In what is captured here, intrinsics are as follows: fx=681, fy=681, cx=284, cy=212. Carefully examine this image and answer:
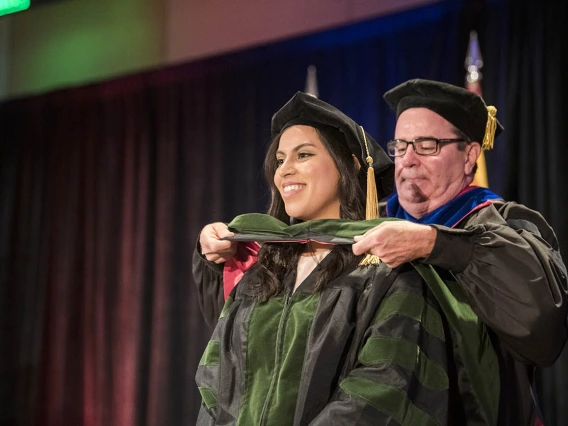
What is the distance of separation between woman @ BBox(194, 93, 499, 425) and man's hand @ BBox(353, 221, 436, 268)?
0.08m

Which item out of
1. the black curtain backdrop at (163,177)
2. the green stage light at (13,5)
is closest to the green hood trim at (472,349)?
the black curtain backdrop at (163,177)

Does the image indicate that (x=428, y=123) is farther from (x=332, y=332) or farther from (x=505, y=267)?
(x=332, y=332)

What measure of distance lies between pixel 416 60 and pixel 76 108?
8.93 ft

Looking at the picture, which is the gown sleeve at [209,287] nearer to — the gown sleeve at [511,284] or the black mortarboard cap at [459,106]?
the gown sleeve at [511,284]

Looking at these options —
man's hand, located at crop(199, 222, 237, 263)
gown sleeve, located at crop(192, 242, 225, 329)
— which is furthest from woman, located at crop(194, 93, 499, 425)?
gown sleeve, located at crop(192, 242, 225, 329)

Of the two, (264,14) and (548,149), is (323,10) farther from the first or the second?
(548,149)

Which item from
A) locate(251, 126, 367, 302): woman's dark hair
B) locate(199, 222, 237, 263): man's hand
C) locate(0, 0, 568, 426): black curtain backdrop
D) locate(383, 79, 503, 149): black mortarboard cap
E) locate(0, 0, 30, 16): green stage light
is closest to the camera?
locate(251, 126, 367, 302): woman's dark hair

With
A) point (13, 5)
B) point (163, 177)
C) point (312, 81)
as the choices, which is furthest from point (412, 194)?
point (13, 5)

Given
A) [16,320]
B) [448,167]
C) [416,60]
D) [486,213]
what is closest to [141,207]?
[16,320]

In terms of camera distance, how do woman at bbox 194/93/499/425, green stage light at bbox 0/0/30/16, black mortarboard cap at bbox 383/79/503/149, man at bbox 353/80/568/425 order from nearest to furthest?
woman at bbox 194/93/499/425 < man at bbox 353/80/568/425 < black mortarboard cap at bbox 383/79/503/149 < green stage light at bbox 0/0/30/16

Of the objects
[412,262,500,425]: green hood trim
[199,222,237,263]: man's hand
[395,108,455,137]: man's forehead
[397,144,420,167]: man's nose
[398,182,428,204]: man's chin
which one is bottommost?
[412,262,500,425]: green hood trim

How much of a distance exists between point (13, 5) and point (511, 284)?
4.79 m

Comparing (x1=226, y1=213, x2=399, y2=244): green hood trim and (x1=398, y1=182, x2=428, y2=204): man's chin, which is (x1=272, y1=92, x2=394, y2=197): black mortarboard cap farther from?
(x1=398, y1=182, x2=428, y2=204): man's chin

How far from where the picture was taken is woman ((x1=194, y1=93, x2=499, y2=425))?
72.7 inches
